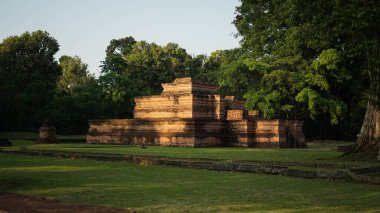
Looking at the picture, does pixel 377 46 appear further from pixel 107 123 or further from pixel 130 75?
pixel 130 75

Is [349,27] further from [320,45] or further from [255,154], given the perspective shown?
[255,154]

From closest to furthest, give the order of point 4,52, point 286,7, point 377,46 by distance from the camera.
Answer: point 377,46 → point 286,7 → point 4,52

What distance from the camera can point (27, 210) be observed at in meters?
6.47

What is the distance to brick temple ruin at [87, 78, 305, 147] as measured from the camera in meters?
29.9

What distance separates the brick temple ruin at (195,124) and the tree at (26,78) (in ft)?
42.4

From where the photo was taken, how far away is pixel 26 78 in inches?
1970

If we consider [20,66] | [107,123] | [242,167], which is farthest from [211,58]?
[242,167]

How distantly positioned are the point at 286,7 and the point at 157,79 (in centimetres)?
4559

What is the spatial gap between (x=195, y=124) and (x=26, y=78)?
94.0ft

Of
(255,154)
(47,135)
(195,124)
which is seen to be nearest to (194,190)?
(255,154)

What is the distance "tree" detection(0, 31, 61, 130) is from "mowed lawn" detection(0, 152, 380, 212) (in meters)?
35.0

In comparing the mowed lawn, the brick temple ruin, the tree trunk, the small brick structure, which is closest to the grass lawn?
the tree trunk

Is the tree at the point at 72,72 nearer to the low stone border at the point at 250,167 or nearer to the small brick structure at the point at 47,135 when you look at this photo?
the small brick structure at the point at 47,135

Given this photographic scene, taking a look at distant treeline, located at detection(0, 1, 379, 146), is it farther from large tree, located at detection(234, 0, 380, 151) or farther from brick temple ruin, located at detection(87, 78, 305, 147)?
brick temple ruin, located at detection(87, 78, 305, 147)
